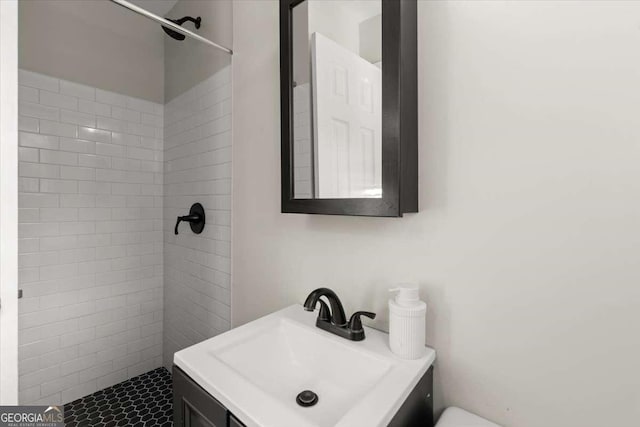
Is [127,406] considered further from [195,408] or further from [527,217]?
[527,217]

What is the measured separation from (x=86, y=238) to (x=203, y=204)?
77 cm

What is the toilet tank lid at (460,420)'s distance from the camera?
67 cm

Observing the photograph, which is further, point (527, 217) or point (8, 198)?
point (8, 198)

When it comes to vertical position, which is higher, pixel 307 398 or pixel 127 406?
pixel 307 398

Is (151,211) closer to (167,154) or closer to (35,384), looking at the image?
(167,154)

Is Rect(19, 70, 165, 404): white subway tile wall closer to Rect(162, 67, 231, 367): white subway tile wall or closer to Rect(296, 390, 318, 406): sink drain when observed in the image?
Rect(162, 67, 231, 367): white subway tile wall

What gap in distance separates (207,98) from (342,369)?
1521 mm

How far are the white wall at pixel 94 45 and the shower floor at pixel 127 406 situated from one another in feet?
6.15

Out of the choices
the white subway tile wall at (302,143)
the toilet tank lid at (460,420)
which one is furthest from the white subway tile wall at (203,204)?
the toilet tank lid at (460,420)

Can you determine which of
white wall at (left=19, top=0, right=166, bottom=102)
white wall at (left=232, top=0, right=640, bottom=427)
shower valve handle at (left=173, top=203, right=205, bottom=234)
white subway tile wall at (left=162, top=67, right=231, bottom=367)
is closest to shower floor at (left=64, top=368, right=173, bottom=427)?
white subway tile wall at (left=162, top=67, right=231, bottom=367)

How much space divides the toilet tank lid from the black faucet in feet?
0.85

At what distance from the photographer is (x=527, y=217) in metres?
0.65

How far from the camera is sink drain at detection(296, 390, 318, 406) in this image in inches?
29.4

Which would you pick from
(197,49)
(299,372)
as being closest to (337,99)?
(299,372)
